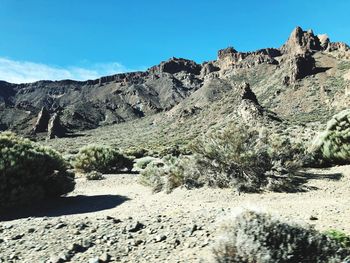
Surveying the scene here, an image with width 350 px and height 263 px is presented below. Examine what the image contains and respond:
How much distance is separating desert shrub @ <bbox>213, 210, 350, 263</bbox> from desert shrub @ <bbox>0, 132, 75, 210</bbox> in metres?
7.95

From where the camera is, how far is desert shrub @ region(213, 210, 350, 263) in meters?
5.45

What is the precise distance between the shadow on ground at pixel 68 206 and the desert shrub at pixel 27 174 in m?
0.31

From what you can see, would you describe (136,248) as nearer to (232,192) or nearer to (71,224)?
(71,224)

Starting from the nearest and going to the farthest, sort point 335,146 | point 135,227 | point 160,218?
point 135,227, point 160,218, point 335,146

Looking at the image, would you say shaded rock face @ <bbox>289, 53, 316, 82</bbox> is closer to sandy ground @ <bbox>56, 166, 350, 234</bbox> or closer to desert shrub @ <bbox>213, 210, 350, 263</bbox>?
sandy ground @ <bbox>56, 166, 350, 234</bbox>

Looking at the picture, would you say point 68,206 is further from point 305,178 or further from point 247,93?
point 247,93

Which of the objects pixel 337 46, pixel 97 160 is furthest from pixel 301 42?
pixel 97 160

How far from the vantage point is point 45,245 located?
8.18 metres

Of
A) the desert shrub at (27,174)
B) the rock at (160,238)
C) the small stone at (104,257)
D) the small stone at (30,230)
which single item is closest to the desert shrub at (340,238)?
the rock at (160,238)

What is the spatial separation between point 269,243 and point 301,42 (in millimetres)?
169735

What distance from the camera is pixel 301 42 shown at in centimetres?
16500

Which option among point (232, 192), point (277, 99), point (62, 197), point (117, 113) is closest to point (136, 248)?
point (232, 192)

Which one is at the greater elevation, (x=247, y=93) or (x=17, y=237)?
(x=247, y=93)

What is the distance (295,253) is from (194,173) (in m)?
7.78
